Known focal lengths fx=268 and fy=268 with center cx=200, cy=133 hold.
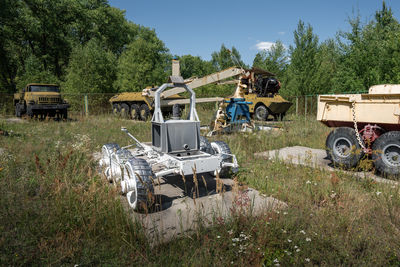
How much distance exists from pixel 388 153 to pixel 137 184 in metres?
4.45

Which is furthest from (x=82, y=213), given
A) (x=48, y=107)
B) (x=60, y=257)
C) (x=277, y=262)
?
(x=48, y=107)

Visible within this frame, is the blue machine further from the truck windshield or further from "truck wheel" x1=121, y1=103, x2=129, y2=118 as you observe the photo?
the truck windshield

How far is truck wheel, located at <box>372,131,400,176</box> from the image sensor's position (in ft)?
15.4

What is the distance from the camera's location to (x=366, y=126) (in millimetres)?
5156

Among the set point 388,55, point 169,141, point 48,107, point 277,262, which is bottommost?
point 277,262

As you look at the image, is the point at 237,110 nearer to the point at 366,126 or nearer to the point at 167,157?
the point at 366,126

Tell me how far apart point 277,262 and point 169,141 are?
100 inches

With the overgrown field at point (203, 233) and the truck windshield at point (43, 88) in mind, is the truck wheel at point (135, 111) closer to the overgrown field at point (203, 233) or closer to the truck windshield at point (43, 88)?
the truck windshield at point (43, 88)

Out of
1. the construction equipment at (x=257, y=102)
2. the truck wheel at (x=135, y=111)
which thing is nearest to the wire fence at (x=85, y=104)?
the construction equipment at (x=257, y=102)

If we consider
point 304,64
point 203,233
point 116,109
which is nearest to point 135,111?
point 116,109

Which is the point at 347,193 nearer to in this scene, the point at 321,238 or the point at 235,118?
Answer: the point at 321,238

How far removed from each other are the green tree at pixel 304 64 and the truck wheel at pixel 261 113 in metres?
5.31

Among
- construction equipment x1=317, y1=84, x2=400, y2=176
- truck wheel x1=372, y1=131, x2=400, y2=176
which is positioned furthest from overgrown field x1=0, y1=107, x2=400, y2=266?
construction equipment x1=317, y1=84, x2=400, y2=176

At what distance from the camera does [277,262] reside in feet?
7.88
